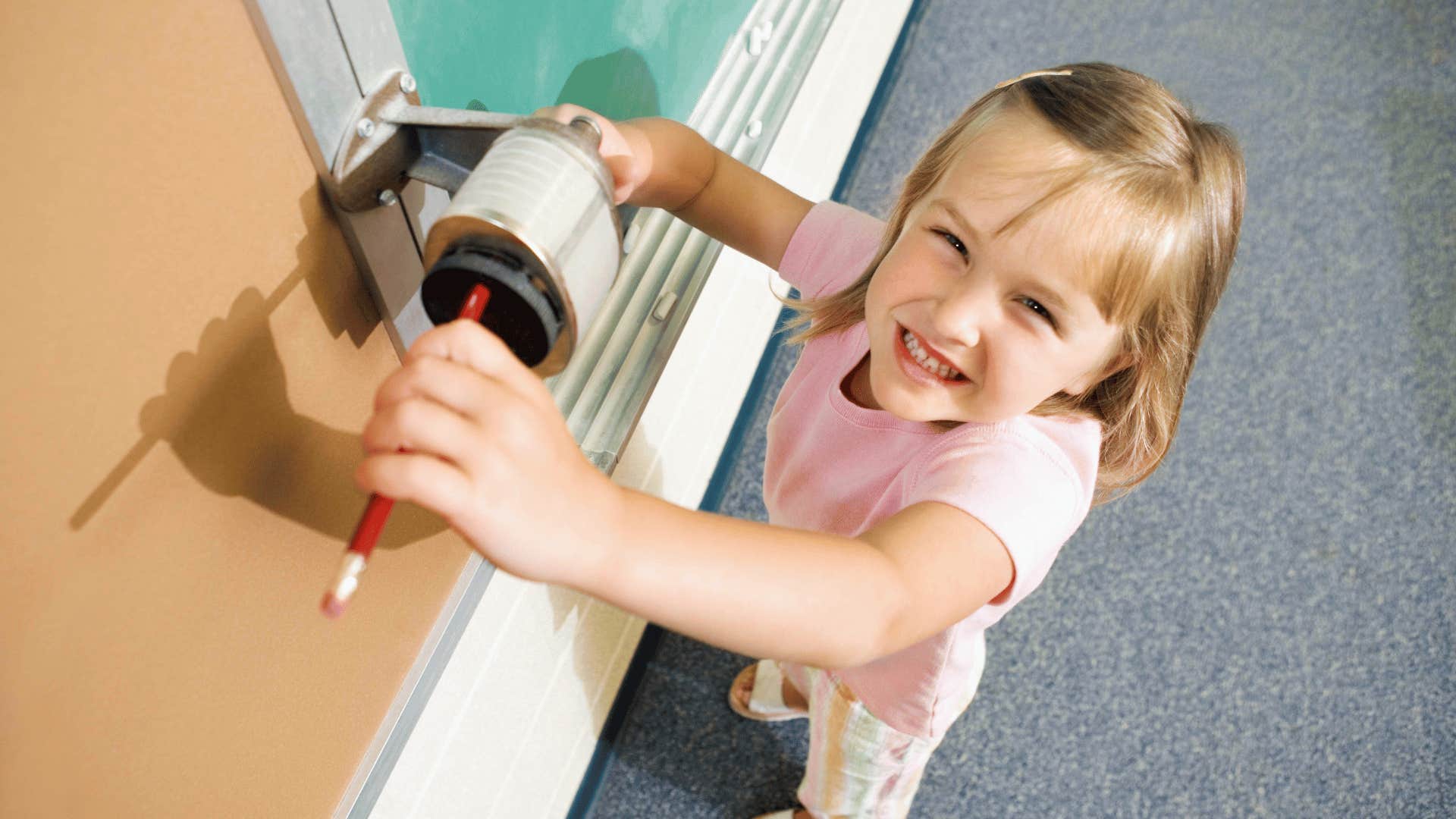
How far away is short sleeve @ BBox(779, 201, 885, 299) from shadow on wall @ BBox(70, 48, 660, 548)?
1.20ft

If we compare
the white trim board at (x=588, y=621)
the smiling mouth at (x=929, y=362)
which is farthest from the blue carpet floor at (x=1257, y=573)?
the smiling mouth at (x=929, y=362)

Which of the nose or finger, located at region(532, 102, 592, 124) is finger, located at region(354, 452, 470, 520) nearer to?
finger, located at region(532, 102, 592, 124)

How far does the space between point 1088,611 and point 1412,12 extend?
191cm

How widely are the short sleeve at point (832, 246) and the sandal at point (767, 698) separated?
2.06 ft

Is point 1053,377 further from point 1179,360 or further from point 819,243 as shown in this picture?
point 819,243

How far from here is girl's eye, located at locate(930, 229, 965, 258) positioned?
2.10ft

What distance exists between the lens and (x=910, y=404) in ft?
2.23

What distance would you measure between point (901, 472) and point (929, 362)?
0.10 meters

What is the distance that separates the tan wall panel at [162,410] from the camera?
0.97 ft

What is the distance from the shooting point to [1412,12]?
2.23 meters

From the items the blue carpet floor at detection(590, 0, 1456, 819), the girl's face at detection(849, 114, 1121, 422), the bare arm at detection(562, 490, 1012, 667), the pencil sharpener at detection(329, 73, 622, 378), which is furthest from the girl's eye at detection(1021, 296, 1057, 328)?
the blue carpet floor at detection(590, 0, 1456, 819)

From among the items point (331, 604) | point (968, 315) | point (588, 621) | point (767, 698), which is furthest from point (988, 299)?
point (767, 698)

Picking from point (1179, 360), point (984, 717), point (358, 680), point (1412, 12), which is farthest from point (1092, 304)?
point (1412, 12)

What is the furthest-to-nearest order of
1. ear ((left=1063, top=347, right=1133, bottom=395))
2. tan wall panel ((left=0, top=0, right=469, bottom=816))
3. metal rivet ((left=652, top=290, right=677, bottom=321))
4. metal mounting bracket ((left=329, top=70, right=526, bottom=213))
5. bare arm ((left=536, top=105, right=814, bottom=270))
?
metal rivet ((left=652, top=290, right=677, bottom=321)) → ear ((left=1063, top=347, right=1133, bottom=395)) → bare arm ((left=536, top=105, right=814, bottom=270)) → metal mounting bracket ((left=329, top=70, right=526, bottom=213)) → tan wall panel ((left=0, top=0, right=469, bottom=816))
